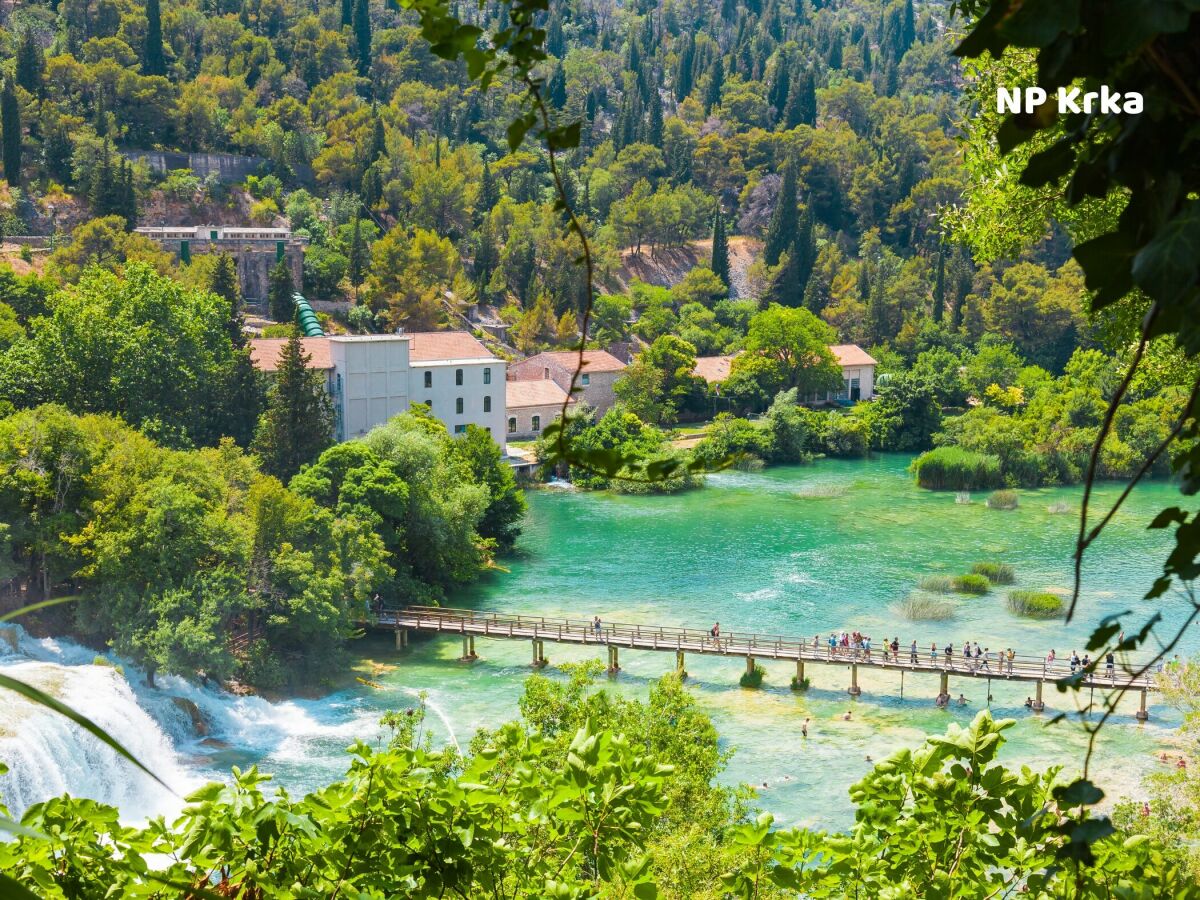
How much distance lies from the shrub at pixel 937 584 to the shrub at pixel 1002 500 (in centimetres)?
1065

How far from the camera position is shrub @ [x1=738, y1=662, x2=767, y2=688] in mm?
25078

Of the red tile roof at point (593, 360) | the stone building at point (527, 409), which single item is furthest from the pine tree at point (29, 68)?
the stone building at point (527, 409)

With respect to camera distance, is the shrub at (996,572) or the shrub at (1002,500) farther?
the shrub at (1002,500)

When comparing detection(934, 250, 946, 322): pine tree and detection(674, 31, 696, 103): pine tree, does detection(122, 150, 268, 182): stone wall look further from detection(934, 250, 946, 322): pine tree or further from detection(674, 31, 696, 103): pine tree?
detection(674, 31, 696, 103): pine tree

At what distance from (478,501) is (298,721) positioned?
33.3 ft

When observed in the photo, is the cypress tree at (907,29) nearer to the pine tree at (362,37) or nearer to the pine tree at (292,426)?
the pine tree at (362,37)

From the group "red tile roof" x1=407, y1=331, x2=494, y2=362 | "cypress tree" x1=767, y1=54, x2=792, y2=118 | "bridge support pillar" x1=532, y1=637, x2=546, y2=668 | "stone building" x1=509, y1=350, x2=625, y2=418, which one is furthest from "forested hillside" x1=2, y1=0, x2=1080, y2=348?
"bridge support pillar" x1=532, y1=637, x2=546, y2=668

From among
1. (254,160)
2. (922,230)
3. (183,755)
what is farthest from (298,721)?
(922,230)

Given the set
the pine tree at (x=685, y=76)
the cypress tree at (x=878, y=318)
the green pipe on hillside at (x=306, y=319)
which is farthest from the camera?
the pine tree at (x=685, y=76)

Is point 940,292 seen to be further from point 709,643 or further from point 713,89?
point 709,643

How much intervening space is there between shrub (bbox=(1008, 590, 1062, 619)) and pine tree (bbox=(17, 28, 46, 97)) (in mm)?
52867

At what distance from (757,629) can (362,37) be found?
214ft

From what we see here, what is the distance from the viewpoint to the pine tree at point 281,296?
52250 millimetres

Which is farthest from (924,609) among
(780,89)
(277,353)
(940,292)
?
(780,89)
